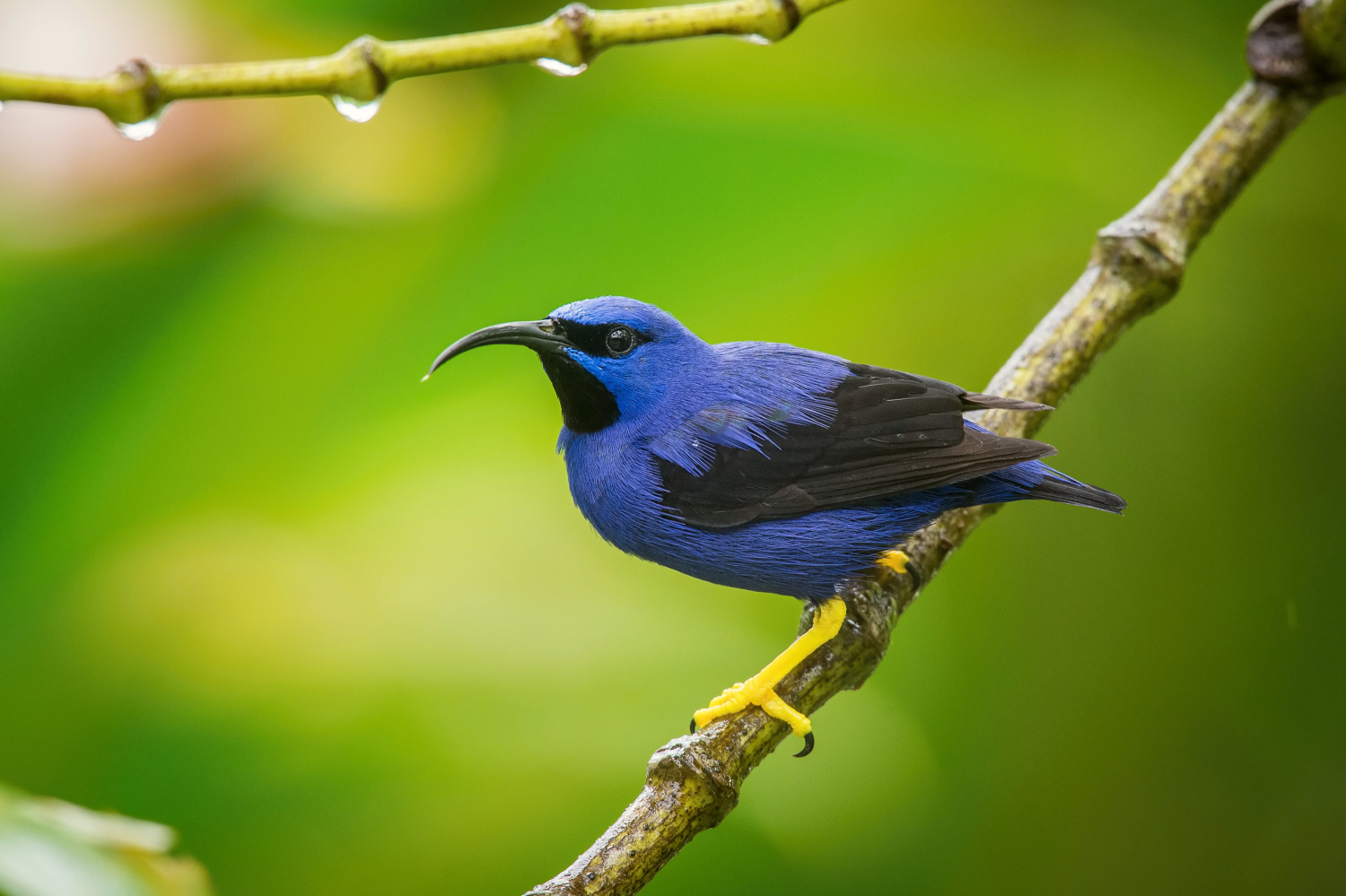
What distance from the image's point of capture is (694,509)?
212 centimetres

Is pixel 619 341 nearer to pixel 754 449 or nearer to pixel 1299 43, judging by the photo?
pixel 754 449

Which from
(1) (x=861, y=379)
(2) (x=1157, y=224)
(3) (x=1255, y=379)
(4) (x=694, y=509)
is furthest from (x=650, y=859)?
(3) (x=1255, y=379)

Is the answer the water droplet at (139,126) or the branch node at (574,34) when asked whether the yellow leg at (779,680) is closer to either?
the branch node at (574,34)

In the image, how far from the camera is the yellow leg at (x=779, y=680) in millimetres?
2213

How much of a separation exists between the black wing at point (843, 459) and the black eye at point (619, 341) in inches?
9.3

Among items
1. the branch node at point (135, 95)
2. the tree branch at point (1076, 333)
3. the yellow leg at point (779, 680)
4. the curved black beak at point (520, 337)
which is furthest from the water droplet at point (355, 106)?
the yellow leg at point (779, 680)

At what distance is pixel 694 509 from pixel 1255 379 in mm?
2601

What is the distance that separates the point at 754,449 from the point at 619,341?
33cm

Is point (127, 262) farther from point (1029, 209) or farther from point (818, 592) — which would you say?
point (1029, 209)

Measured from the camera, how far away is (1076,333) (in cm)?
257

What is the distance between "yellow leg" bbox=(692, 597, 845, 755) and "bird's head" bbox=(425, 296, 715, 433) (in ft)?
1.92

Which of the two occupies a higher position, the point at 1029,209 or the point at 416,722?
the point at 1029,209

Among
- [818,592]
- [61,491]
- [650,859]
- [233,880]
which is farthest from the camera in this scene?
[61,491]

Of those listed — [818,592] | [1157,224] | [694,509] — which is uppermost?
[1157,224]
